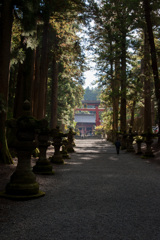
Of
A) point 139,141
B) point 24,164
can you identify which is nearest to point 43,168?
point 24,164

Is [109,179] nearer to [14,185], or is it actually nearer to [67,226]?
[14,185]

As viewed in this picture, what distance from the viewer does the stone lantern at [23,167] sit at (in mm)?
4582

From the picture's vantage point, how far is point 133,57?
800 inches

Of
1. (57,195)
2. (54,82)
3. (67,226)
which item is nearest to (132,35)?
(54,82)

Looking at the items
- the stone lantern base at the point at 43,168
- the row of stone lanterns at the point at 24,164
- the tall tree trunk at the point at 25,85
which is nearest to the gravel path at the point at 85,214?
the row of stone lanterns at the point at 24,164

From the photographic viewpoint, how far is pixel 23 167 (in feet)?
15.7

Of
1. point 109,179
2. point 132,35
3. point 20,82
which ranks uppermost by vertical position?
point 132,35

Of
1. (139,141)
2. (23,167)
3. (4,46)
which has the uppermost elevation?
(4,46)

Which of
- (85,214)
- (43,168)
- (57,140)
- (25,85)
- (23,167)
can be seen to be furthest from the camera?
(25,85)

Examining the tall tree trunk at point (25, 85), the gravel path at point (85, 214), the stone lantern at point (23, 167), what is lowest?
the gravel path at point (85, 214)

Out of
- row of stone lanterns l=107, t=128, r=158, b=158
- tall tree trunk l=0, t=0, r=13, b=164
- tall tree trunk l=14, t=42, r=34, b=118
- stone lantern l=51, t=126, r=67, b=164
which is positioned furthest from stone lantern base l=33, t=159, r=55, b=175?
row of stone lanterns l=107, t=128, r=158, b=158

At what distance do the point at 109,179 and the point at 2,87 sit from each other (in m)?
5.33

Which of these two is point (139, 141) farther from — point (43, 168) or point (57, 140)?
point (43, 168)

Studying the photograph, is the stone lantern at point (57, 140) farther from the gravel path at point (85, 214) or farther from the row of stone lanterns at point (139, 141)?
the row of stone lanterns at point (139, 141)
